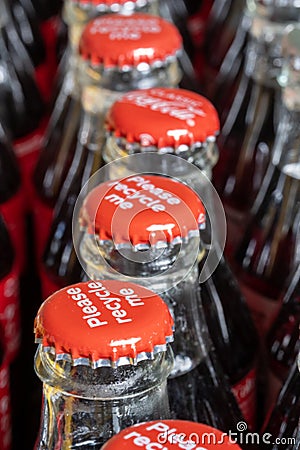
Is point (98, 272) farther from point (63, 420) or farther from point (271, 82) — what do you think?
point (271, 82)

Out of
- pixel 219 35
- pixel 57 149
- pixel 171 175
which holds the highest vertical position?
pixel 171 175

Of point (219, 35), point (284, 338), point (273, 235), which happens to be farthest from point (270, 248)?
point (219, 35)

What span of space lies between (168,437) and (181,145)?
0.33 meters

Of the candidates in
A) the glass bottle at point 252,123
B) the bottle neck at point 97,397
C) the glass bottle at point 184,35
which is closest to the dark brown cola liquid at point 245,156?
the glass bottle at point 252,123

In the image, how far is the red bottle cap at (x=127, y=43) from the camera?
0.91 m

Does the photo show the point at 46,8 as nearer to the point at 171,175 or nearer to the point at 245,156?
the point at 245,156

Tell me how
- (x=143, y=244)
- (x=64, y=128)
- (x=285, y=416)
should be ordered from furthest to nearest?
(x=64, y=128) → (x=285, y=416) → (x=143, y=244)

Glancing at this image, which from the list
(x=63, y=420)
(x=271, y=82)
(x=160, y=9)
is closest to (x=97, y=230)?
(x=63, y=420)

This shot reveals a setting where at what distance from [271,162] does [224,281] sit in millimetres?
222

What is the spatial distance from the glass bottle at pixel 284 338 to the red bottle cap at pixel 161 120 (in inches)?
8.1

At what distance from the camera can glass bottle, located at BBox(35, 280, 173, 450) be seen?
570mm

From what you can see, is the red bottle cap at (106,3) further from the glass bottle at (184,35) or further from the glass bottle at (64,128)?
the glass bottle at (184,35)

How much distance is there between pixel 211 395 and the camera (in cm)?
76

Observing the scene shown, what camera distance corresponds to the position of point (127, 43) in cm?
92
